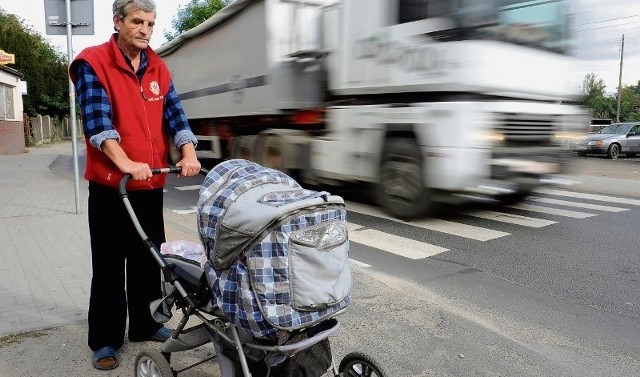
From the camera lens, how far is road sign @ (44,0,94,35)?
24.9ft

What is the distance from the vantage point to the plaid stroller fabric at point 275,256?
Answer: 213 cm

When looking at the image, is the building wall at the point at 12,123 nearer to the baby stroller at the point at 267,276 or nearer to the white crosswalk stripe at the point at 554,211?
the white crosswalk stripe at the point at 554,211

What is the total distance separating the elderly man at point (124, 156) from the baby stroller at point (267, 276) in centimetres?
62

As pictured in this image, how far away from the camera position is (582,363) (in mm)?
3400

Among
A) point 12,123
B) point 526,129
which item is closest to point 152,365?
point 526,129

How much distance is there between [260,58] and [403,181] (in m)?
4.10

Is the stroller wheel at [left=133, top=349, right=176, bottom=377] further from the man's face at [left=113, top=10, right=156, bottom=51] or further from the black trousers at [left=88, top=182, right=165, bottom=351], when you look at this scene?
the man's face at [left=113, top=10, right=156, bottom=51]

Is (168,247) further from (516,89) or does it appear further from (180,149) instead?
(516,89)

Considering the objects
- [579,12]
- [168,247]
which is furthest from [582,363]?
[579,12]

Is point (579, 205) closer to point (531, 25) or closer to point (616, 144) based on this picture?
point (531, 25)

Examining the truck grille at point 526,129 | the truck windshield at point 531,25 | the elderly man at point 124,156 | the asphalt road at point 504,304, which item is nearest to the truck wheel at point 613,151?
the asphalt road at point 504,304

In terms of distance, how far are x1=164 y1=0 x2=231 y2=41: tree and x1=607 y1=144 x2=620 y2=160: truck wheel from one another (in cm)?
2490

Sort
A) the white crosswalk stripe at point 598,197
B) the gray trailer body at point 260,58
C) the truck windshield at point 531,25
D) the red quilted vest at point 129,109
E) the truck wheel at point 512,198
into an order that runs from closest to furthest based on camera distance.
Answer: the red quilted vest at point 129,109
the truck windshield at point 531,25
the truck wheel at point 512,198
the gray trailer body at point 260,58
the white crosswalk stripe at point 598,197

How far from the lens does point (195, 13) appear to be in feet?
130
